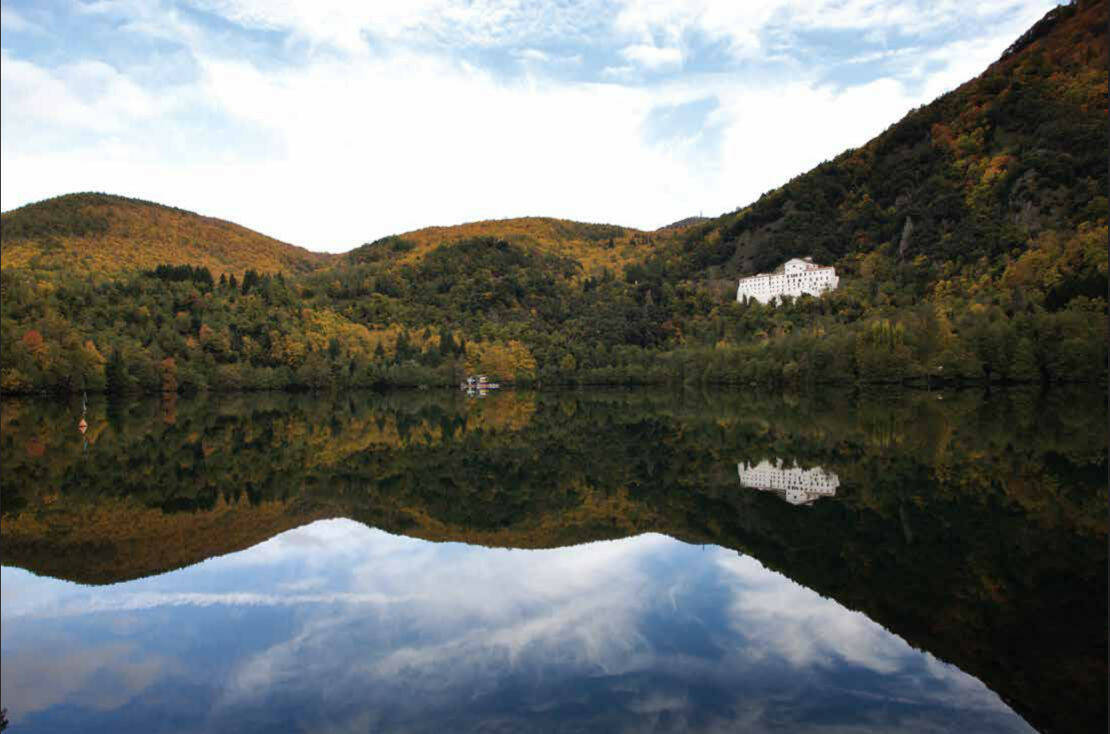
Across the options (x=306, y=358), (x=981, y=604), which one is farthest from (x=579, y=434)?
(x=306, y=358)

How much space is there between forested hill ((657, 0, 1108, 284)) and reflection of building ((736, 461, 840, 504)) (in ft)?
225

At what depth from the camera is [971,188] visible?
127625 mm

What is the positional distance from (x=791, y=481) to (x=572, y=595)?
10.5 meters

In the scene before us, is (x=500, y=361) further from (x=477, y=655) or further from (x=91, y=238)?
(x=477, y=655)

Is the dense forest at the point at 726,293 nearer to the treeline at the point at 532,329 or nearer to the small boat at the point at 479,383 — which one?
the treeline at the point at 532,329

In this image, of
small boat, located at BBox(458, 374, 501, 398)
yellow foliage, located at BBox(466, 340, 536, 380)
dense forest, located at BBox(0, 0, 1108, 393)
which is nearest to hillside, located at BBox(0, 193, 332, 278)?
dense forest, located at BBox(0, 0, 1108, 393)

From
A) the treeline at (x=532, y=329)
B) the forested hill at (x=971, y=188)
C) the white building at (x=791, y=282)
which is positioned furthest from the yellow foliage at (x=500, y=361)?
the forested hill at (x=971, y=188)

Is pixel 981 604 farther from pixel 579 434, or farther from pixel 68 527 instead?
pixel 579 434

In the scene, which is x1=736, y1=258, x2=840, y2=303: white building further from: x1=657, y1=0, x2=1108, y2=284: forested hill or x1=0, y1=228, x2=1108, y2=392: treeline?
x1=657, y1=0, x2=1108, y2=284: forested hill

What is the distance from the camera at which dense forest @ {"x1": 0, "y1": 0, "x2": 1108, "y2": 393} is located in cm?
7844

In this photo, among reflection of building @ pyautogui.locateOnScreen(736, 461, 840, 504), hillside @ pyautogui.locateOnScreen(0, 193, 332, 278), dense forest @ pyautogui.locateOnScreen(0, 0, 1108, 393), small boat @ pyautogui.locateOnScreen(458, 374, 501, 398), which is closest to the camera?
reflection of building @ pyautogui.locateOnScreen(736, 461, 840, 504)

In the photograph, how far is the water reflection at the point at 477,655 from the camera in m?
7.24

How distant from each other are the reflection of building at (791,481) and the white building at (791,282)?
370 feet

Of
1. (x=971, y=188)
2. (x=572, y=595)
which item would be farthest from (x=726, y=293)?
(x=572, y=595)
